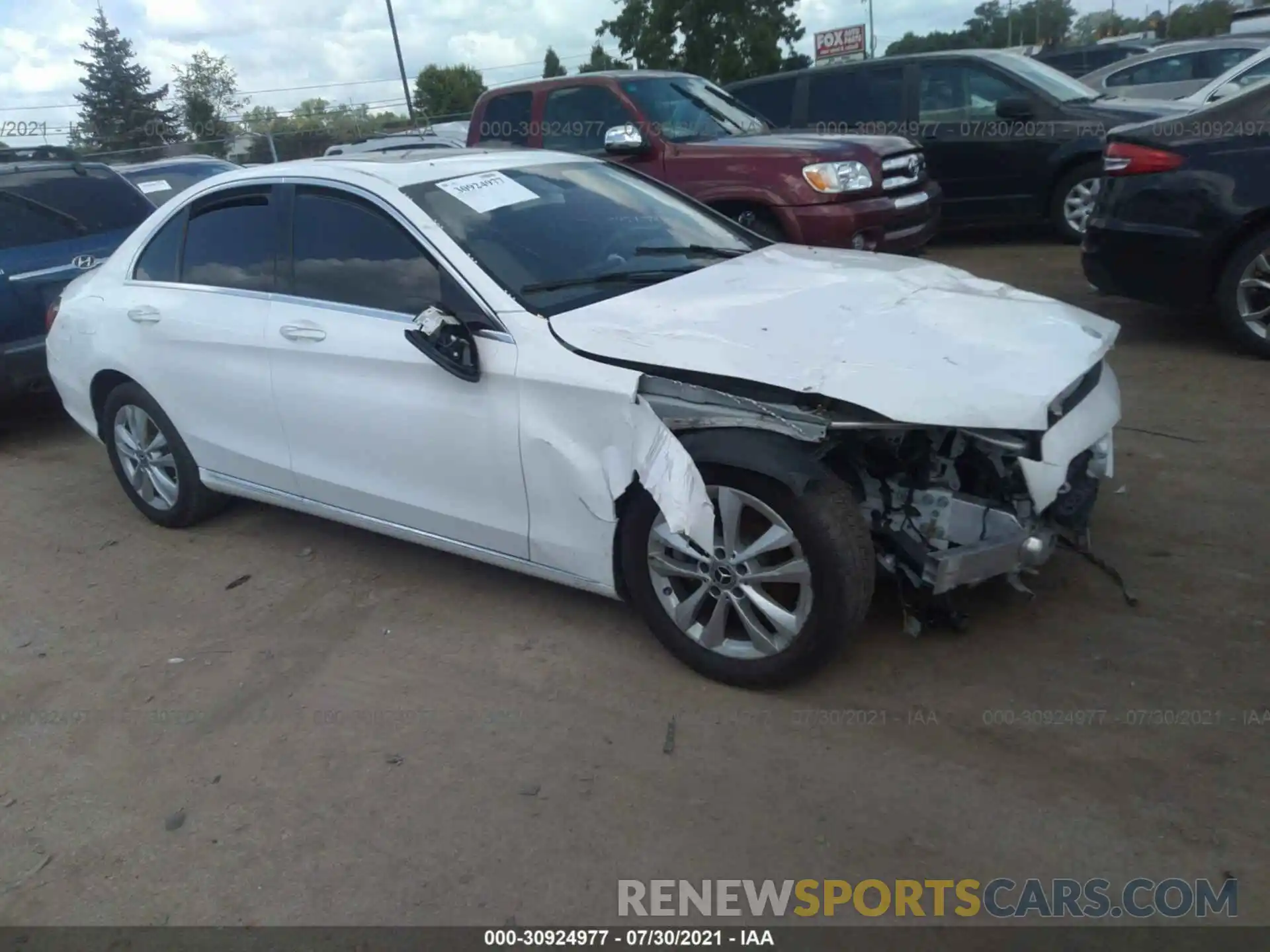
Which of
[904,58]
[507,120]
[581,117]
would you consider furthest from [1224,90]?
[507,120]

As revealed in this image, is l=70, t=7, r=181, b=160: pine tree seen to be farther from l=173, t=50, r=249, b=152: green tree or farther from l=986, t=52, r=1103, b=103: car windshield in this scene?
l=986, t=52, r=1103, b=103: car windshield

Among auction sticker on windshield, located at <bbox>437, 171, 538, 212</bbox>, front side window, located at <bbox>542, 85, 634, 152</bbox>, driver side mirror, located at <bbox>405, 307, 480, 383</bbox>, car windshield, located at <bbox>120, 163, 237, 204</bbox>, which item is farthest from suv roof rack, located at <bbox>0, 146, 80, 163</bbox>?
driver side mirror, located at <bbox>405, 307, 480, 383</bbox>

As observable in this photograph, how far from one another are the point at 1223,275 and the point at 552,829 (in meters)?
5.05

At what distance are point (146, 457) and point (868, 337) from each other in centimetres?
367

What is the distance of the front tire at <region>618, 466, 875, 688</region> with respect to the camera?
3.25 m

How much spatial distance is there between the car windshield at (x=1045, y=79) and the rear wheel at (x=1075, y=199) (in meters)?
0.69

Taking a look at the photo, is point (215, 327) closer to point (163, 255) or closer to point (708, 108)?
point (163, 255)

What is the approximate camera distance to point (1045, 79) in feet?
32.8

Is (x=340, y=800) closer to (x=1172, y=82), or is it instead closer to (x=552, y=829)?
(x=552, y=829)

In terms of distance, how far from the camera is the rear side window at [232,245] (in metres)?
4.59

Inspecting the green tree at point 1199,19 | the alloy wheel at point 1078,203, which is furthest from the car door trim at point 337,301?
the green tree at point 1199,19

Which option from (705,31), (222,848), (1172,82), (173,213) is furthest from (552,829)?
(705,31)

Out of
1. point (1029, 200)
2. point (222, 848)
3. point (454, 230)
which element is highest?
point (454, 230)

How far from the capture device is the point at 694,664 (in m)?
3.62
